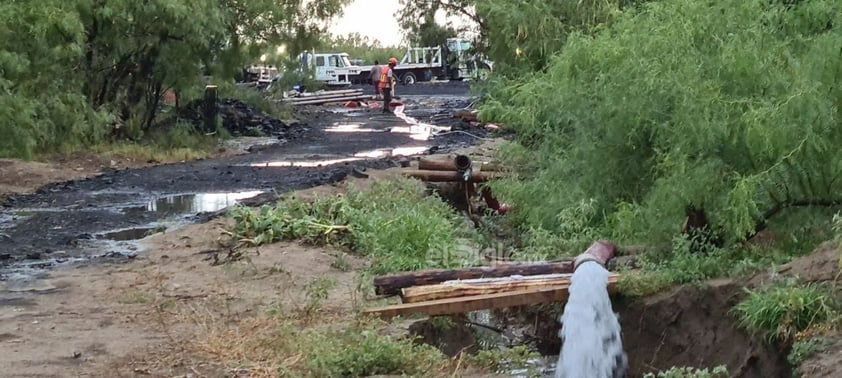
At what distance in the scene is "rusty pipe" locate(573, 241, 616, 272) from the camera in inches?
333

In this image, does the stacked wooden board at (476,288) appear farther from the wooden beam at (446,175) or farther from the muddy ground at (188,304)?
the wooden beam at (446,175)

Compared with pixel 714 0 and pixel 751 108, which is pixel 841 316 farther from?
pixel 714 0

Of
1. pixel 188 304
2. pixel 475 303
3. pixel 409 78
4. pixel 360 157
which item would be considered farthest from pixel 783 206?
pixel 409 78

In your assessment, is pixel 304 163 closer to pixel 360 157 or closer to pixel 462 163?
pixel 360 157

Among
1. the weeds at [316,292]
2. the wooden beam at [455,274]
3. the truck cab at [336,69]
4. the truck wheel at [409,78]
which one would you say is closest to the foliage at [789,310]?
the wooden beam at [455,274]

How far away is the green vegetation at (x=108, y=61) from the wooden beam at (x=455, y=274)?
12.2 metres

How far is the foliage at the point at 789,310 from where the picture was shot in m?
6.85

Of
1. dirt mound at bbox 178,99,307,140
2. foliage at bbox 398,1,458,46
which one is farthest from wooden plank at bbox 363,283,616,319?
foliage at bbox 398,1,458,46

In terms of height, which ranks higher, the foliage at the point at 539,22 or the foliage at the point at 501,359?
the foliage at the point at 539,22

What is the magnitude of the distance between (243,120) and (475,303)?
24.1m

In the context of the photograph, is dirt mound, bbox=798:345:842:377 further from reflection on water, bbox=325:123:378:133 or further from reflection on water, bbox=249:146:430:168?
reflection on water, bbox=325:123:378:133

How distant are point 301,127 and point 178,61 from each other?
8.27 meters

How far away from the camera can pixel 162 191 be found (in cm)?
1806

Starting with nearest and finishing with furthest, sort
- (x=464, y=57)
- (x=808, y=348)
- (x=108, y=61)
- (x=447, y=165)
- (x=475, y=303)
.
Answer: (x=808, y=348) < (x=475, y=303) < (x=447, y=165) < (x=108, y=61) < (x=464, y=57)
